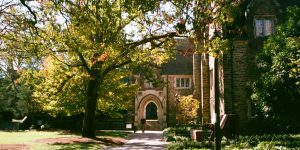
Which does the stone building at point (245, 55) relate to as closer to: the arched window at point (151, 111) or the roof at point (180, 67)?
the roof at point (180, 67)

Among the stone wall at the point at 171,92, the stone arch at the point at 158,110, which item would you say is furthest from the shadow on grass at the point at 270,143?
the stone arch at the point at 158,110

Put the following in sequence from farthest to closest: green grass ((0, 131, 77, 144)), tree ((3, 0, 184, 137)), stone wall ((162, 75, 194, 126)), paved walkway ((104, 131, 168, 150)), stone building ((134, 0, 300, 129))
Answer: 1. stone wall ((162, 75, 194, 126))
2. stone building ((134, 0, 300, 129))
3. green grass ((0, 131, 77, 144))
4. paved walkway ((104, 131, 168, 150))
5. tree ((3, 0, 184, 137))

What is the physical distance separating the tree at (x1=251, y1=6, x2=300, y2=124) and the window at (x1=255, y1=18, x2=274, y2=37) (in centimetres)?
404

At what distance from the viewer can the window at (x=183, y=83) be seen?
44375 mm

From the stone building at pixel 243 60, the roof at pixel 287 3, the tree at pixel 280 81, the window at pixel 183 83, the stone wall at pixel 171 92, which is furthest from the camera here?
the window at pixel 183 83

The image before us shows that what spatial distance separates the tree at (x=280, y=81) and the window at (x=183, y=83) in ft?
72.2

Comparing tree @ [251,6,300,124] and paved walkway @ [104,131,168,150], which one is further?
tree @ [251,6,300,124]

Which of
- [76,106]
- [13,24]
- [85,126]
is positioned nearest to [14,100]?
[76,106]

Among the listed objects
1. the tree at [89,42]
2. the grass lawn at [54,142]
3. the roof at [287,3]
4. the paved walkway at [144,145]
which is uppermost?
the roof at [287,3]

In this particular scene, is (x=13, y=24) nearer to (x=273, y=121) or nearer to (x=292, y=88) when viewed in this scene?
(x=292, y=88)

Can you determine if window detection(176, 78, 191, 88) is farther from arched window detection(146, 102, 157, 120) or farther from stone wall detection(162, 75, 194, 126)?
arched window detection(146, 102, 157, 120)

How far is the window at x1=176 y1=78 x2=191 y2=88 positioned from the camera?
4438 cm

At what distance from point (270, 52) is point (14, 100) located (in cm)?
4018

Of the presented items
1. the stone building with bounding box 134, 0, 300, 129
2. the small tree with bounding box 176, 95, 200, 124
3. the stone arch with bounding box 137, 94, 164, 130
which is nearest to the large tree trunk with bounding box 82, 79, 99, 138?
the stone building with bounding box 134, 0, 300, 129
